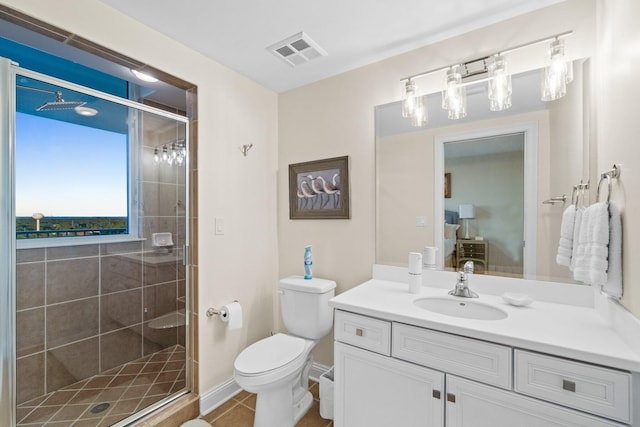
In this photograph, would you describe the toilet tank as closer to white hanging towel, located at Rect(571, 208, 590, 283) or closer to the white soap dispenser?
the white soap dispenser

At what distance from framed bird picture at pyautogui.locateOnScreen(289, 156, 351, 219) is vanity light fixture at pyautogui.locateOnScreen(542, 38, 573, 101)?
1177mm

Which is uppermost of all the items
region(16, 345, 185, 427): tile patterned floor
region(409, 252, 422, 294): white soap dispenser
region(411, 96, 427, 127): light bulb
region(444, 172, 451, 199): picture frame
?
region(411, 96, 427, 127): light bulb

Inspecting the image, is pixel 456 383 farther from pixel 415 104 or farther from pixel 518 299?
pixel 415 104

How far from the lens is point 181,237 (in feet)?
6.64

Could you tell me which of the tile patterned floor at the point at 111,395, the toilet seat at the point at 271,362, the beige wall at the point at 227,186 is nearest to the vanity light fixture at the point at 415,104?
the beige wall at the point at 227,186

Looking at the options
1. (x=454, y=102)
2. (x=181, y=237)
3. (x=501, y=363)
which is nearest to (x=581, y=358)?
(x=501, y=363)

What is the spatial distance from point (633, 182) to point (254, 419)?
2.15 metres

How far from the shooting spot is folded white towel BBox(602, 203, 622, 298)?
1.03 m

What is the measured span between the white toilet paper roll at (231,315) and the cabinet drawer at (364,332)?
80 centimetres

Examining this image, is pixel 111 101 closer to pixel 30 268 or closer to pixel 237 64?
pixel 237 64

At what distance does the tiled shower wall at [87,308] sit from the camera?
1.79 meters

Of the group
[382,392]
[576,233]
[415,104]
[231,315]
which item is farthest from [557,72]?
[231,315]

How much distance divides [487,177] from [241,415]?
2104mm

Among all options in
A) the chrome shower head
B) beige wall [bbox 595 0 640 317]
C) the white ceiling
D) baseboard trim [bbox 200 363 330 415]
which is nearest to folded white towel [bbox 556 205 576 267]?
beige wall [bbox 595 0 640 317]
